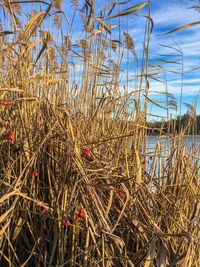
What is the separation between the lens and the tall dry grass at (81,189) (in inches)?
42.5

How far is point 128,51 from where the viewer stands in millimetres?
1996

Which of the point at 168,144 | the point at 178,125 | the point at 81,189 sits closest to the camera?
the point at 81,189

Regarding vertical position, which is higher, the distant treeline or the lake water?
the distant treeline

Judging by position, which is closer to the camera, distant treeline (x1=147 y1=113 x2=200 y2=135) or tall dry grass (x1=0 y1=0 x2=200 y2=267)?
tall dry grass (x1=0 y1=0 x2=200 y2=267)

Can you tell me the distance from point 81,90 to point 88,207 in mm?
922

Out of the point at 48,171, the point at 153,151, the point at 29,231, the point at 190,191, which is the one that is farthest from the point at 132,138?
the point at 29,231

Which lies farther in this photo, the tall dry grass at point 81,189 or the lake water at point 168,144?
the lake water at point 168,144

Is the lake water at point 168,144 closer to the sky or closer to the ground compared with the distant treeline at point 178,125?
closer to the ground

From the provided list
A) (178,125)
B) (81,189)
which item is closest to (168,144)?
(178,125)

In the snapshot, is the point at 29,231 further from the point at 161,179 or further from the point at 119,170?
the point at 161,179

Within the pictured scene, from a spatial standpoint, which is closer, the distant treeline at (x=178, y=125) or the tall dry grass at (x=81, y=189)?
the tall dry grass at (x=81, y=189)

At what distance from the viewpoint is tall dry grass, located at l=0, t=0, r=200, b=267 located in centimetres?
108

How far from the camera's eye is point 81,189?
1.12m

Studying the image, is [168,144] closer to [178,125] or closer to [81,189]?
[178,125]
